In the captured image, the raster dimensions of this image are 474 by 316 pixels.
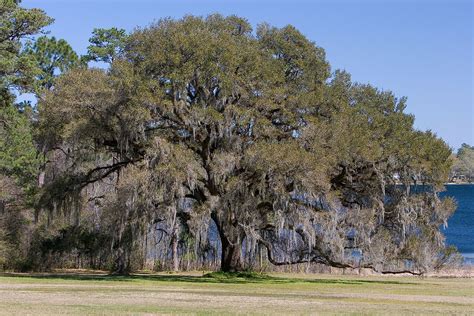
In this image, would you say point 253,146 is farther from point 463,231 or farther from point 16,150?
point 463,231

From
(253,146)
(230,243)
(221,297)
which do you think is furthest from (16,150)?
(221,297)

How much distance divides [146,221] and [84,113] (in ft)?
17.2

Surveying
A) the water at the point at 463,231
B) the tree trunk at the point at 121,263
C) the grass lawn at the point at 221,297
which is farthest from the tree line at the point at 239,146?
the water at the point at 463,231

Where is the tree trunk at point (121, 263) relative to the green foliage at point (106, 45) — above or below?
below

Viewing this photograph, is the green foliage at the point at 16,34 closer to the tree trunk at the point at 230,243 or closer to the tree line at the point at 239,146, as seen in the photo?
the tree line at the point at 239,146

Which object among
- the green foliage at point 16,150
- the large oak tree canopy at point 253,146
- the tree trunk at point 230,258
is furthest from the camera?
the green foliage at point 16,150

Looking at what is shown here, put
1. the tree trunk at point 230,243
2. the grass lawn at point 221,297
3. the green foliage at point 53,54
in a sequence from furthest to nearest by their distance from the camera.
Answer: the green foliage at point 53,54, the tree trunk at point 230,243, the grass lawn at point 221,297

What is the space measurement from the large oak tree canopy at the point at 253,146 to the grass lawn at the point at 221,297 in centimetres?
239

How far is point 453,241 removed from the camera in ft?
246

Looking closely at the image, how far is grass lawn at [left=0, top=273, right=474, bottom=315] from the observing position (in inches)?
707

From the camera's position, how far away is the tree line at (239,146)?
28859 mm

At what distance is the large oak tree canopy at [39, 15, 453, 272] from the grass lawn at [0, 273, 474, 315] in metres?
2.39

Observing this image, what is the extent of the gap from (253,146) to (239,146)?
0.81 metres

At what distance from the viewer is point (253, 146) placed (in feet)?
96.1
